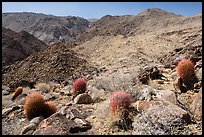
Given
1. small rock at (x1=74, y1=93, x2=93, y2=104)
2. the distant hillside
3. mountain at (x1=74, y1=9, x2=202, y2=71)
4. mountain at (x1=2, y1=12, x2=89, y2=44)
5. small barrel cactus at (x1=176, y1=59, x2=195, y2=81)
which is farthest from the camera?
mountain at (x1=2, y1=12, x2=89, y2=44)

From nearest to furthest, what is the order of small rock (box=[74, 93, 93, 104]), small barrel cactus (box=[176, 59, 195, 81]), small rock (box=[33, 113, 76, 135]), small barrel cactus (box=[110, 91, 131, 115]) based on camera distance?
small rock (box=[33, 113, 76, 135]) → small barrel cactus (box=[110, 91, 131, 115]) → small barrel cactus (box=[176, 59, 195, 81]) → small rock (box=[74, 93, 93, 104])

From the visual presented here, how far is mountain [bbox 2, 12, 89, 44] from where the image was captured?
75.3 m

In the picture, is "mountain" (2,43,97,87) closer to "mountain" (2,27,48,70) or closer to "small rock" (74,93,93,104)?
"mountain" (2,27,48,70)

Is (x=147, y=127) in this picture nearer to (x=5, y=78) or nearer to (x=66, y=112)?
(x=66, y=112)

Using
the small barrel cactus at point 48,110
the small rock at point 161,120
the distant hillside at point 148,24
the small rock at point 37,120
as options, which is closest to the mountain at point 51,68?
the small barrel cactus at point 48,110

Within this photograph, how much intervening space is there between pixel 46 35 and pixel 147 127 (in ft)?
238

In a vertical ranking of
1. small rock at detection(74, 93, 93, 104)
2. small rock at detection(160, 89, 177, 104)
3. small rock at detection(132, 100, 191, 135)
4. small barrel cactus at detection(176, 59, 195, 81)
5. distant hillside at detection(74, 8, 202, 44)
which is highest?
distant hillside at detection(74, 8, 202, 44)

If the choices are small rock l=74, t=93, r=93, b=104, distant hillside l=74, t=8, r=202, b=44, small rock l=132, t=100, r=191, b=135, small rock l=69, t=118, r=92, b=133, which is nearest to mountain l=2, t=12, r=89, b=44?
distant hillside l=74, t=8, r=202, b=44

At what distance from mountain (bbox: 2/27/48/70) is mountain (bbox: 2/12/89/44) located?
14.3 meters

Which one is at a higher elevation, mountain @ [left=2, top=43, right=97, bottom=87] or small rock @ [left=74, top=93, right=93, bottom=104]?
small rock @ [left=74, top=93, right=93, bottom=104]

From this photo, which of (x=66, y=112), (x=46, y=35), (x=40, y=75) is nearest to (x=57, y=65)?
(x=40, y=75)

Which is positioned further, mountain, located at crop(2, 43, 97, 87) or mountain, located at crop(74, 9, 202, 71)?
mountain, located at crop(74, 9, 202, 71)

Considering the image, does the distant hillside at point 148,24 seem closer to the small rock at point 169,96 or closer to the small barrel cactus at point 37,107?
the small barrel cactus at point 37,107

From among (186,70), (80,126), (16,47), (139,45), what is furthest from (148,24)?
(80,126)
